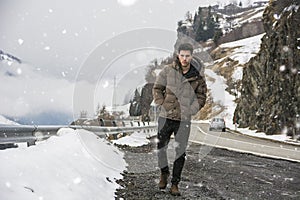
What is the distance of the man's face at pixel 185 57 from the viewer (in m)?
4.65

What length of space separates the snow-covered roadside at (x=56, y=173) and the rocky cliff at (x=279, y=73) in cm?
1858

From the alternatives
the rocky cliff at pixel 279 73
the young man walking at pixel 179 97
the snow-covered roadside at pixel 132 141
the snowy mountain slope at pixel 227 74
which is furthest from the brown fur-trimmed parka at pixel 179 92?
the snowy mountain slope at pixel 227 74

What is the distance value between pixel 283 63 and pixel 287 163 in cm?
1797

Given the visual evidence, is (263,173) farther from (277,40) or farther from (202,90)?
(277,40)

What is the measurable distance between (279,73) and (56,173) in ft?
80.8

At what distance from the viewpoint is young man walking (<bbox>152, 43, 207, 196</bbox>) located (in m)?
4.68

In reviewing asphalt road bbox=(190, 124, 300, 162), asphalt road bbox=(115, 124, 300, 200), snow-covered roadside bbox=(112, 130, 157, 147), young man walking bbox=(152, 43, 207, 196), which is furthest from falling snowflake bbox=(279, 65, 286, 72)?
young man walking bbox=(152, 43, 207, 196)

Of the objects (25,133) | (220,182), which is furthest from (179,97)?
(25,133)

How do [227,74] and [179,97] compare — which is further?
[227,74]

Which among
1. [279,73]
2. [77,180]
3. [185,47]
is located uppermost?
[279,73]

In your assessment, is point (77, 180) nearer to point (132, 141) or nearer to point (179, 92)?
point (179, 92)

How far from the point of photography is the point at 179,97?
15.4ft

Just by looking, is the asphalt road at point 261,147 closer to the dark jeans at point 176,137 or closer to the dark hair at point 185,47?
the dark jeans at point 176,137

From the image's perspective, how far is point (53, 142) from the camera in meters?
5.91
